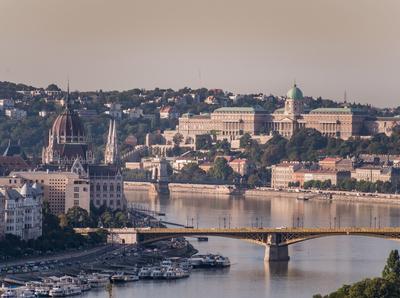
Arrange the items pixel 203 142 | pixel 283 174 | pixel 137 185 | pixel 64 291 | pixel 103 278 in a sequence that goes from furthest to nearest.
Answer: pixel 203 142, pixel 283 174, pixel 137 185, pixel 103 278, pixel 64 291

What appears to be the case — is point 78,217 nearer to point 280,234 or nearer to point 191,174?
point 280,234

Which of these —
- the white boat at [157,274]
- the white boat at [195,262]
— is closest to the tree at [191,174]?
the white boat at [195,262]

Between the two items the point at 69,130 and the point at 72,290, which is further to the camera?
the point at 69,130

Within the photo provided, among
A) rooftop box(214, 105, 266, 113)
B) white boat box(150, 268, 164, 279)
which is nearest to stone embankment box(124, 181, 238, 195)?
rooftop box(214, 105, 266, 113)

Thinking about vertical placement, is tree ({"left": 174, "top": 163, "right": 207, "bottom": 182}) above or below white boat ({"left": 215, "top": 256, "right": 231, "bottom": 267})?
above

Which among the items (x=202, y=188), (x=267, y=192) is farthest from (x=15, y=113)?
(x=267, y=192)

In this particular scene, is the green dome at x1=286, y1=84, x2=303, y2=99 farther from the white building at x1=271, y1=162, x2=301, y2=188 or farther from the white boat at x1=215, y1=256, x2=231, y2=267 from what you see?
the white boat at x1=215, y1=256, x2=231, y2=267

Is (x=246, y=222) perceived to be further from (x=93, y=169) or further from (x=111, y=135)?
(x=111, y=135)
